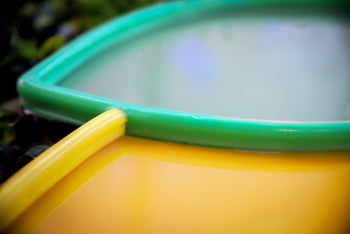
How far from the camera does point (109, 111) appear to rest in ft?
2.55

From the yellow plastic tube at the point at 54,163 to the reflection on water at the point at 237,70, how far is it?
33 cm

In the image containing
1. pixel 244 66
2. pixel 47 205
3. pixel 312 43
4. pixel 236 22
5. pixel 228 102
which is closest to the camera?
pixel 47 205

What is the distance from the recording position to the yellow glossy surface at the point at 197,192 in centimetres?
68

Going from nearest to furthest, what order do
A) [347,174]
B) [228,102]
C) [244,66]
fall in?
[347,174] → [228,102] → [244,66]

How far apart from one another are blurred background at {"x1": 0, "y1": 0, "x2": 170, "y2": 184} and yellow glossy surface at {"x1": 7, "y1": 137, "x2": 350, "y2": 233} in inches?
7.2

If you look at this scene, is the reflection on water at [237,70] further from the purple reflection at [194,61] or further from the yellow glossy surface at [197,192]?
the yellow glossy surface at [197,192]

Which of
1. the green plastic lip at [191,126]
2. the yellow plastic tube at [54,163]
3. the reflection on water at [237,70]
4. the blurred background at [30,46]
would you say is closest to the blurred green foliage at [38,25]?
the blurred background at [30,46]

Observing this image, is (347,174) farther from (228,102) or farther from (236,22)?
(236,22)

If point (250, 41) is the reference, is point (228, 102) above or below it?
below

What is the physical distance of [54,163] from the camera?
625 millimetres

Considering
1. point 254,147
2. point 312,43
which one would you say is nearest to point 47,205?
point 254,147

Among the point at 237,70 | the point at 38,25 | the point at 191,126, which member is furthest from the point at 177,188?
the point at 38,25

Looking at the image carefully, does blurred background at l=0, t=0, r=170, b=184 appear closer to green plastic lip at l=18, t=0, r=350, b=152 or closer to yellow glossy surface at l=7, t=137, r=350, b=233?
green plastic lip at l=18, t=0, r=350, b=152

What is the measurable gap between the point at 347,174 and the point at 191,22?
4.50 feet
